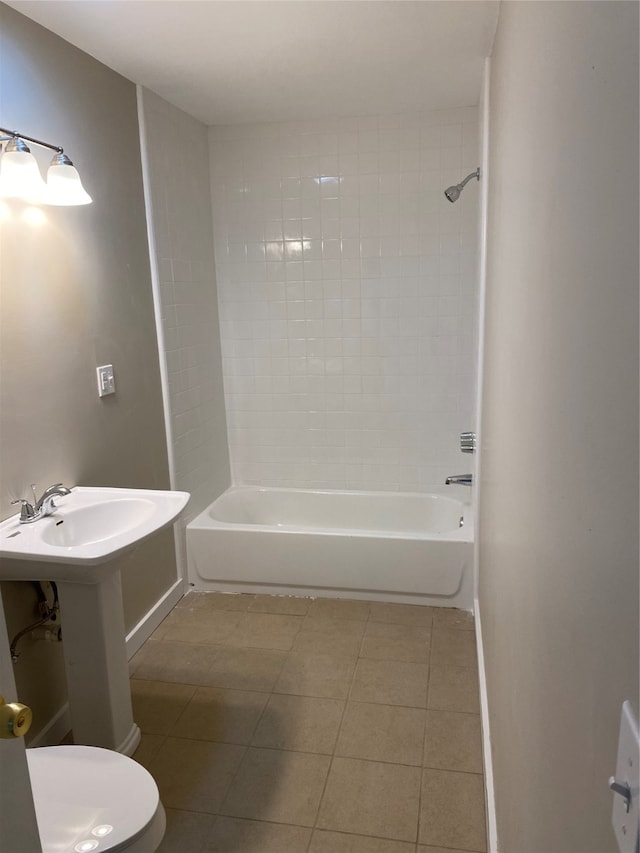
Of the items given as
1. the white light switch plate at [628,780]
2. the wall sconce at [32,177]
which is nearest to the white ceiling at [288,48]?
the wall sconce at [32,177]

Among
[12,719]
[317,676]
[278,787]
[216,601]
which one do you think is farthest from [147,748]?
[12,719]

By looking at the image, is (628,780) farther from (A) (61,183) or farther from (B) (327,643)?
(B) (327,643)

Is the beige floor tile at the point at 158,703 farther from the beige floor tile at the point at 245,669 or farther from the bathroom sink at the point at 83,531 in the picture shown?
the bathroom sink at the point at 83,531

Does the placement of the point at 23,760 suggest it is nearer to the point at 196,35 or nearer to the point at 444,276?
the point at 196,35

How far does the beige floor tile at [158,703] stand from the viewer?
223cm

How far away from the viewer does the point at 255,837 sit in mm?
1761

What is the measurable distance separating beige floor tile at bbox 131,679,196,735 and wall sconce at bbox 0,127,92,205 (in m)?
1.80

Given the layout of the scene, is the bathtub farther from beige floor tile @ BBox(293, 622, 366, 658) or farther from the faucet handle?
the faucet handle

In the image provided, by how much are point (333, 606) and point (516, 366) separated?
1.98 metres

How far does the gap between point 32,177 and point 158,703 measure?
1.88 meters

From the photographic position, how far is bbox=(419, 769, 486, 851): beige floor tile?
1.73 metres

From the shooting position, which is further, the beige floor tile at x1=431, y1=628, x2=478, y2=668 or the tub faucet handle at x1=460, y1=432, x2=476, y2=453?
the tub faucet handle at x1=460, y1=432, x2=476, y2=453

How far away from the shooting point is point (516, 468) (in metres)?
1.33

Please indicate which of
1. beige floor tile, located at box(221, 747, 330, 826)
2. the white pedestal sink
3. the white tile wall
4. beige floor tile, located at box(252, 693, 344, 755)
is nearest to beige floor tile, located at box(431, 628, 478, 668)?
beige floor tile, located at box(252, 693, 344, 755)
